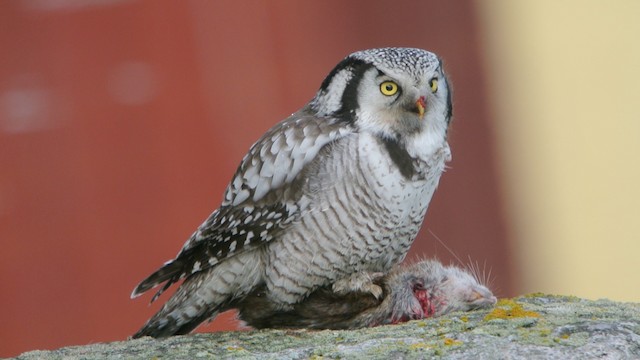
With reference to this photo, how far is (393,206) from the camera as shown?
4.71m

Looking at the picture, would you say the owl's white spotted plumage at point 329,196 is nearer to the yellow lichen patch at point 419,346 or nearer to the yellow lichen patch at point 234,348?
the yellow lichen patch at point 234,348

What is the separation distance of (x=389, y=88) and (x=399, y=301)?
2.40 feet

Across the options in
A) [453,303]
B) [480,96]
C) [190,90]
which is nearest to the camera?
[453,303]

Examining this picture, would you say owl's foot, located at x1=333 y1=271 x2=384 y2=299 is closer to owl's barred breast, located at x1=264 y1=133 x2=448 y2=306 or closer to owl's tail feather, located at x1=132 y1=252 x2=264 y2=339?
owl's barred breast, located at x1=264 y1=133 x2=448 y2=306

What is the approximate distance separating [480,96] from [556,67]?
648mm

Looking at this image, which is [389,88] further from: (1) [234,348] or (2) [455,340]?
(2) [455,340]

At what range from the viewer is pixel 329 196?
4734 mm

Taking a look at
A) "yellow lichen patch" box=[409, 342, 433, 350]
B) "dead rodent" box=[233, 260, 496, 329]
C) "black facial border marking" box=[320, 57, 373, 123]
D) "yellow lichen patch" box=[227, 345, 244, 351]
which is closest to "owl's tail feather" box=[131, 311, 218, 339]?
"dead rodent" box=[233, 260, 496, 329]

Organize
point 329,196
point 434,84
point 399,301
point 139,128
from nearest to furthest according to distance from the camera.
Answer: point 399,301, point 329,196, point 434,84, point 139,128

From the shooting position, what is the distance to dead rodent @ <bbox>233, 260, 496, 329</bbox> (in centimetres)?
459

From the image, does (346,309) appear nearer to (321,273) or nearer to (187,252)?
(321,273)

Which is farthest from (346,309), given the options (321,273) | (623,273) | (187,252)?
(623,273)

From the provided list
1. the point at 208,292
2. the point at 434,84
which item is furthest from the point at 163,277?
the point at 434,84

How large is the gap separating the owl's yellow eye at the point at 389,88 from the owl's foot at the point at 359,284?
61 cm
